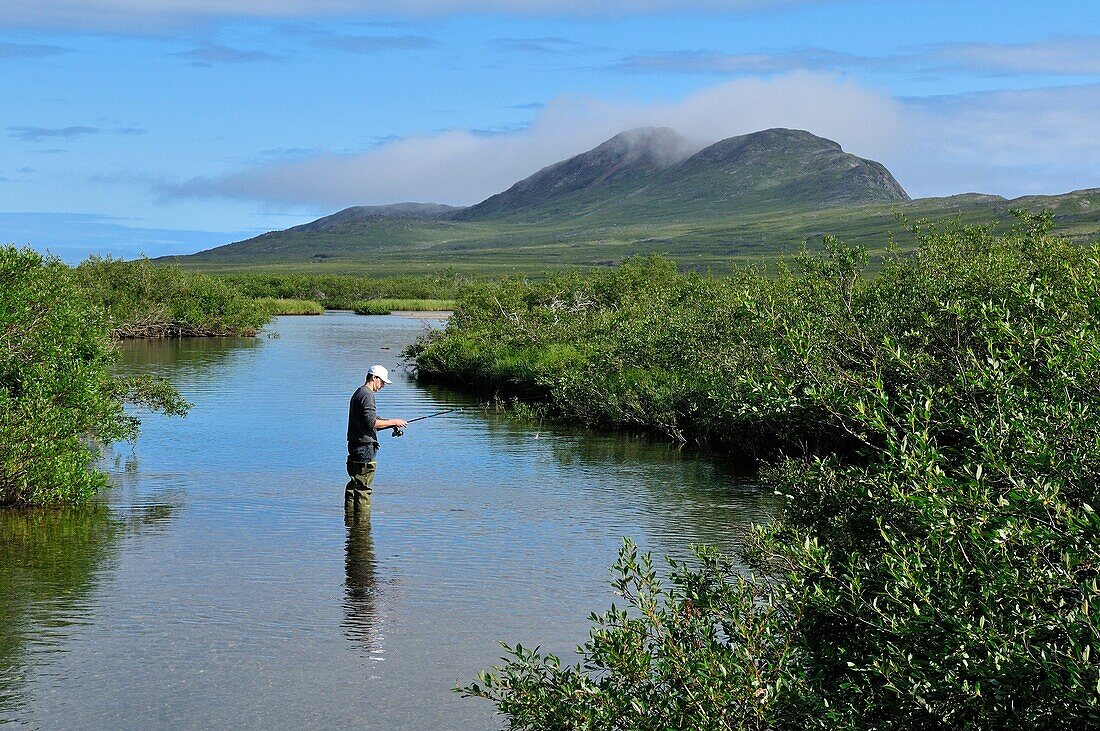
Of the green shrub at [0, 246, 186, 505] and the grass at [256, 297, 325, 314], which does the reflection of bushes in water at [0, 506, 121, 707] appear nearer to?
the green shrub at [0, 246, 186, 505]

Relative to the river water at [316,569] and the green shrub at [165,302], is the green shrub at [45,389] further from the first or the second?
the green shrub at [165,302]

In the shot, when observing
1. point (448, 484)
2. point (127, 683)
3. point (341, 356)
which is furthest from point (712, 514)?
point (341, 356)

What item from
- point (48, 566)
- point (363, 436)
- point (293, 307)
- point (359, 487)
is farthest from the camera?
point (293, 307)

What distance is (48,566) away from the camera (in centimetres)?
1362

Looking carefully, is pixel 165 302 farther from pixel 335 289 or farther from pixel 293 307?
pixel 335 289

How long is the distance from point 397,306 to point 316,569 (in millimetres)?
96298

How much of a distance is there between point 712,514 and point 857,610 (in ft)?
38.8

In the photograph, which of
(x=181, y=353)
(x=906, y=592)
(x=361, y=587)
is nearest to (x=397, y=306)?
(x=181, y=353)

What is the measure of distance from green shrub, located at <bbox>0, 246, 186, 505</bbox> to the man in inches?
133

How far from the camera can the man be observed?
16.3 meters

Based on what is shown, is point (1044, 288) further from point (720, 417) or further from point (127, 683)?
point (720, 417)

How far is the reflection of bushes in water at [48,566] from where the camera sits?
10.9 m

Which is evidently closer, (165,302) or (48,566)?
(48,566)

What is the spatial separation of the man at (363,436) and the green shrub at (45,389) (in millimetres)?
3372
